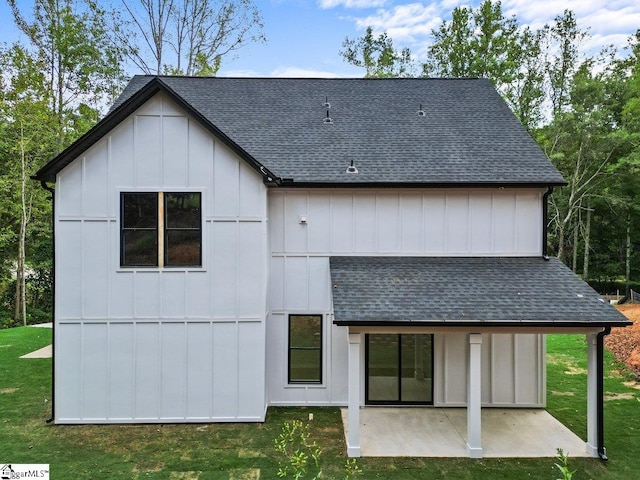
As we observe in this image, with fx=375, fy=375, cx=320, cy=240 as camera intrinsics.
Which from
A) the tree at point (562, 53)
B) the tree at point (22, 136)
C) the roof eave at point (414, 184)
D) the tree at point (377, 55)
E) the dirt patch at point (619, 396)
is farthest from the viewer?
the tree at point (377, 55)

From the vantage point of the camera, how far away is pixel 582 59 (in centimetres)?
2553

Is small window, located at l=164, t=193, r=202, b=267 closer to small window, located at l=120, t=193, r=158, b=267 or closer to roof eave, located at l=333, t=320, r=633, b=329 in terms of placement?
small window, located at l=120, t=193, r=158, b=267

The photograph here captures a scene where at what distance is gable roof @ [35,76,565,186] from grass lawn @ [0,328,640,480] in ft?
16.9

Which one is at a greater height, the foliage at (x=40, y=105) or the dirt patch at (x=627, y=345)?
the foliage at (x=40, y=105)

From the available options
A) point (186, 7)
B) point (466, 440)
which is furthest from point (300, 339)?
point (186, 7)

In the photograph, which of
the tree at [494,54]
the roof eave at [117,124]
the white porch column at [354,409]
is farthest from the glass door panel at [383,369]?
the tree at [494,54]

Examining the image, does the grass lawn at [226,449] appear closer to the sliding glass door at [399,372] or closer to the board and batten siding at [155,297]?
the board and batten siding at [155,297]

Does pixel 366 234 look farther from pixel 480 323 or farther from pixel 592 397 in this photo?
pixel 592 397

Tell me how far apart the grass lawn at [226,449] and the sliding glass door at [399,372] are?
3.96 ft

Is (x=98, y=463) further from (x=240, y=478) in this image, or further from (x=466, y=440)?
(x=466, y=440)

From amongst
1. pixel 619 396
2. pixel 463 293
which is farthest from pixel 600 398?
pixel 619 396

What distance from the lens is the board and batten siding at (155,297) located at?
25.5ft

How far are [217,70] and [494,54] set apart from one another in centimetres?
1747

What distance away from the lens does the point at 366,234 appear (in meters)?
9.03
